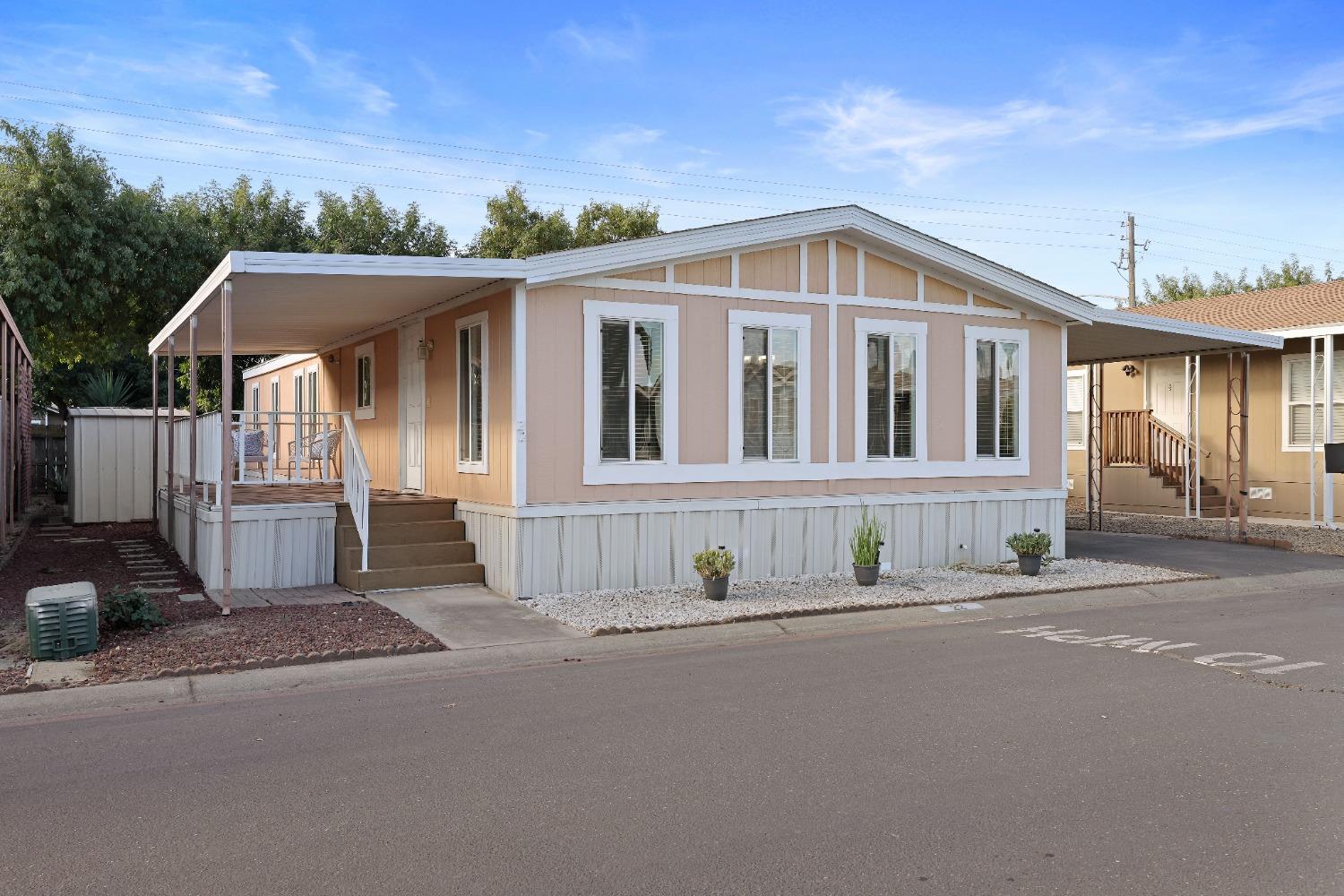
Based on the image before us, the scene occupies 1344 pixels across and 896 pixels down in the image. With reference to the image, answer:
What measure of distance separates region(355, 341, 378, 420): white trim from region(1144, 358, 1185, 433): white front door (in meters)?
14.5

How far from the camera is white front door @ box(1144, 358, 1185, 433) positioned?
2086 cm

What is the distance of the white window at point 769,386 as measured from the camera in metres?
11.7

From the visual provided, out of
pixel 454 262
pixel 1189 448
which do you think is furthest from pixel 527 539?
pixel 1189 448

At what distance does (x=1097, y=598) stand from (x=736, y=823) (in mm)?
7750

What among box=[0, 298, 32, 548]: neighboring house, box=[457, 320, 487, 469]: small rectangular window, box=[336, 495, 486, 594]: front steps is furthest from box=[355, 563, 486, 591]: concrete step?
box=[0, 298, 32, 548]: neighboring house

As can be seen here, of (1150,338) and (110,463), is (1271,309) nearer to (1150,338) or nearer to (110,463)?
(1150,338)

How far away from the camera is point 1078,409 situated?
2288 cm

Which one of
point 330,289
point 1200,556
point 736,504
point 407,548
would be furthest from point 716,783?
point 1200,556

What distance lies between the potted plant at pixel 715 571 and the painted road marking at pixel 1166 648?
2574 millimetres

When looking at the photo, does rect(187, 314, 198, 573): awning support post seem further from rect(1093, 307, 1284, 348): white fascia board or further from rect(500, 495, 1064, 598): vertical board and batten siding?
rect(1093, 307, 1284, 348): white fascia board

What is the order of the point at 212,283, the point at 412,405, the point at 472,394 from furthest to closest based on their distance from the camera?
1. the point at 412,405
2. the point at 472,394
3. the point at 212,283

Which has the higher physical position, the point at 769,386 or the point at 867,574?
the point at 769,386

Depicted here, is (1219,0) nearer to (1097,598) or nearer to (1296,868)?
(1097,598)

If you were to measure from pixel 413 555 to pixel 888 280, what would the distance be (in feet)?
20.0
